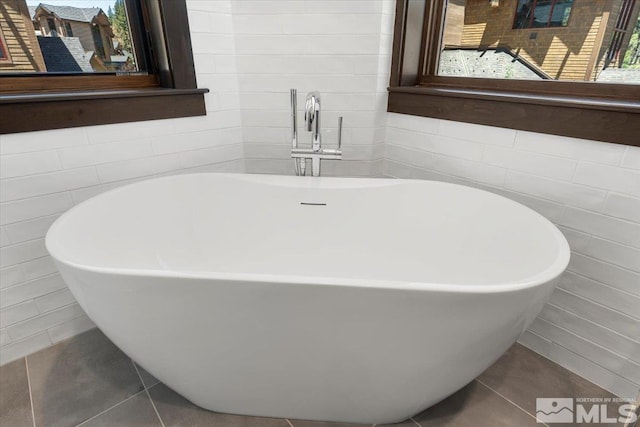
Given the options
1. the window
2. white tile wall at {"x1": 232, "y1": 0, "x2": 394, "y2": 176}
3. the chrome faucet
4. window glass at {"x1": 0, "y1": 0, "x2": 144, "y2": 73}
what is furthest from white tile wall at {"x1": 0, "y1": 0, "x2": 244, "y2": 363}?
the window

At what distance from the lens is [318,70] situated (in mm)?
1684

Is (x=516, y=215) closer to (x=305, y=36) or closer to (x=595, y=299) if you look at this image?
(x=595, y=299)

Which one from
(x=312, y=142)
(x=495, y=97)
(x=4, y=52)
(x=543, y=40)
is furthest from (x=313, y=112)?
(x=4, y=52)

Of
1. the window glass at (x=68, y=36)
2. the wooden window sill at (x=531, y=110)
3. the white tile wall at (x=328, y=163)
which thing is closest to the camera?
the wooden window sill at (x=531, y=110)

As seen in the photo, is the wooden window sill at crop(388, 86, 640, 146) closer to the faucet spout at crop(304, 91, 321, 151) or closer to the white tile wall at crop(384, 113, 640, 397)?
the white tile wall at crop(384, 113, 640, 397)

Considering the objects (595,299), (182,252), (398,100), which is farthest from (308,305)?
(398,100)

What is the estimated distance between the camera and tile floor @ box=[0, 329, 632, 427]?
3.85ft

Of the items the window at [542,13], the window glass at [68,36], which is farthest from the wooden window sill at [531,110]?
the window glass at [68,36]

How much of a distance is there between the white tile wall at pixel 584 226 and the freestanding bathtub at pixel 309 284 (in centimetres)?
19

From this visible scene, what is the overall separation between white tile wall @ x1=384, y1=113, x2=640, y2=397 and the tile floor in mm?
110

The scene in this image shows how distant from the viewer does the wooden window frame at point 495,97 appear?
114 cm

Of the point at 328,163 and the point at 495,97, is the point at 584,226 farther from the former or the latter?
the point at 328,163

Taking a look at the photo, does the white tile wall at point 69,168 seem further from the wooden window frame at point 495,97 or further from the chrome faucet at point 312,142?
the wooden window frame at point 495,97

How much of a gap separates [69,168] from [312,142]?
3.19 ft
